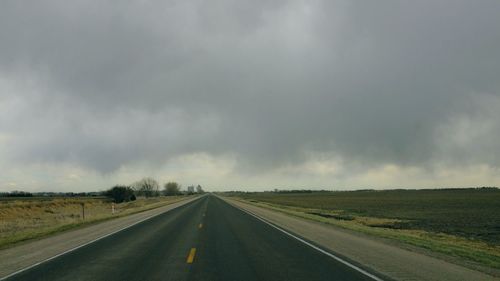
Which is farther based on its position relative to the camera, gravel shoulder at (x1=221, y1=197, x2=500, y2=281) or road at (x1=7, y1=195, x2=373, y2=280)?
gravel shoulder at (x1=221, y1=197, x2=500, y2=281)

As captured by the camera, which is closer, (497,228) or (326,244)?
(326,244)

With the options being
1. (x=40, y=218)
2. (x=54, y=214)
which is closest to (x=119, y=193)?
(x=54, y=214)

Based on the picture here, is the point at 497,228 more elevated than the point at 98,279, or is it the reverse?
the point at 98,279

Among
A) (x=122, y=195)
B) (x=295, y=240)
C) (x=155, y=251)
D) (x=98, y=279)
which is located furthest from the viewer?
(x=122, y=195)

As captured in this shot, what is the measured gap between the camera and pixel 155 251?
13469mm

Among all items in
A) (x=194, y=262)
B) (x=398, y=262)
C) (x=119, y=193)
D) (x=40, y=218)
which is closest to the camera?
(x=194, y=262)

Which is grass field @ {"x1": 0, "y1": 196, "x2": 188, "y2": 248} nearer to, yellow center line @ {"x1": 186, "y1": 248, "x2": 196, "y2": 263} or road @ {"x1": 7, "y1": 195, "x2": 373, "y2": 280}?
road @ {"x1": 7, "y1": 195, "x2": 373, "y2": 280}

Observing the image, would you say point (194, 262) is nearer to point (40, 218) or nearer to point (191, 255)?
point (191, 255)

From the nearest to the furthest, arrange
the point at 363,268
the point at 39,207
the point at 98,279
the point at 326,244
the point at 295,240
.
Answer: the point at 98,279
the point at 363,268
the point at 326,244
the point at 295,240
the point at 39,207

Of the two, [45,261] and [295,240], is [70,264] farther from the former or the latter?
[295,240]

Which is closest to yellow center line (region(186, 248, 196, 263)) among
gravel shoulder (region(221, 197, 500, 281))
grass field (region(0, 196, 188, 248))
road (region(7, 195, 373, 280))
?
road (region(7, 195, 373, 280))

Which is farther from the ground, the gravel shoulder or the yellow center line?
the yellow center line

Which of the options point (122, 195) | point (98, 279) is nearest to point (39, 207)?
point (122, 195)

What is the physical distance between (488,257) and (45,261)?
43.9 ft
